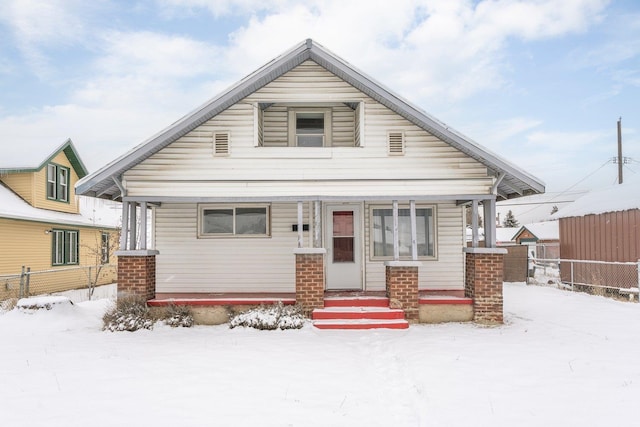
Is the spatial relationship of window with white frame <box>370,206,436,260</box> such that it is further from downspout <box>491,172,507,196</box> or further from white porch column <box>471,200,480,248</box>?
downspout <box>491,172,507,196</box>

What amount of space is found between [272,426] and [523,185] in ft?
29.1

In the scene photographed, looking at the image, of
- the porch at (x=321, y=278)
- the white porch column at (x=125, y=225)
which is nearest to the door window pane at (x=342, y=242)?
the porch at (x=321, y=278)

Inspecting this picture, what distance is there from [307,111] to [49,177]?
13864 mm

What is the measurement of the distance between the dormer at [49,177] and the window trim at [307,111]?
41.1 feet

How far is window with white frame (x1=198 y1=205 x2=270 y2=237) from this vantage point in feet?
38.3

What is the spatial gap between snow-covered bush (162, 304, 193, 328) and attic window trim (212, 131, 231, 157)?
3.70 meters

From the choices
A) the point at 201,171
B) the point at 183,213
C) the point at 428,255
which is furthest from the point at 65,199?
the point at 428,255

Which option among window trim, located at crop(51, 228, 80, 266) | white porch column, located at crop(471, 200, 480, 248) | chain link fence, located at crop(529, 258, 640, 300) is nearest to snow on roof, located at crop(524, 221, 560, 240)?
chain link fence, located at crop(529, 258, 640, 300)

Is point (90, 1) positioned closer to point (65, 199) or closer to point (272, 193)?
point (65, 199)

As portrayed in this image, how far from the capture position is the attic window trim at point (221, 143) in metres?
10.0

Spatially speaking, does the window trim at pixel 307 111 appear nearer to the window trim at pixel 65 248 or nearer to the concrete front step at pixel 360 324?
the concrete front step at pixel 360 324

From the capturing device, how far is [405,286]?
9828 millimetres

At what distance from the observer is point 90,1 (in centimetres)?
1508

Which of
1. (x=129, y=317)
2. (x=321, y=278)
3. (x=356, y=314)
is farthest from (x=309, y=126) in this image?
(x=129, y=317)
